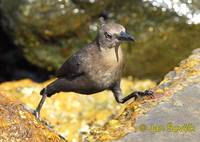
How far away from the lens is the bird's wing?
246 inches

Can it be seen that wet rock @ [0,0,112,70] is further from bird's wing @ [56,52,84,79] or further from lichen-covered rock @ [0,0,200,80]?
bird's wing @ [56,52,84,79]

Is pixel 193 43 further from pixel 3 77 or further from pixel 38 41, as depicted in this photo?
pixel 3 77

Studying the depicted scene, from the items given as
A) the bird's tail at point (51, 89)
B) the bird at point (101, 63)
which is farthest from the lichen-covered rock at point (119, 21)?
the bird at point (101, 63)


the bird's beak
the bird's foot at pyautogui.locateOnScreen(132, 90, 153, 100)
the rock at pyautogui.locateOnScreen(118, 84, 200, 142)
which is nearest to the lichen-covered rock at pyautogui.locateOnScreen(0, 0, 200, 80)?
the bird's beak

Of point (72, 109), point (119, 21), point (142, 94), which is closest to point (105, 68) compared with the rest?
point (142, 94)

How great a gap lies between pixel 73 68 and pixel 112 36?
0.57 m

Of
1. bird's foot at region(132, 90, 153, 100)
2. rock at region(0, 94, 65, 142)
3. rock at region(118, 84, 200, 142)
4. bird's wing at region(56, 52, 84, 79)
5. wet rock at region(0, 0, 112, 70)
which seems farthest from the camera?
wet rock at region(0, 0, 112, 70)

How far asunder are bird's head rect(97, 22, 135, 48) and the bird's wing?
11.3 inches

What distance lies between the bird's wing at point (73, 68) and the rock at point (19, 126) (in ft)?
4.54

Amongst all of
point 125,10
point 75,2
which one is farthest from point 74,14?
point 125,10

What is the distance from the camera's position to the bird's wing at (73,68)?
6254 millimetres

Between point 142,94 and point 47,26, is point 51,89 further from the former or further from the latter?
point 47,26

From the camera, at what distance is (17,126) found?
4598 millimetres

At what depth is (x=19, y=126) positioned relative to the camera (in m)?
4.61
